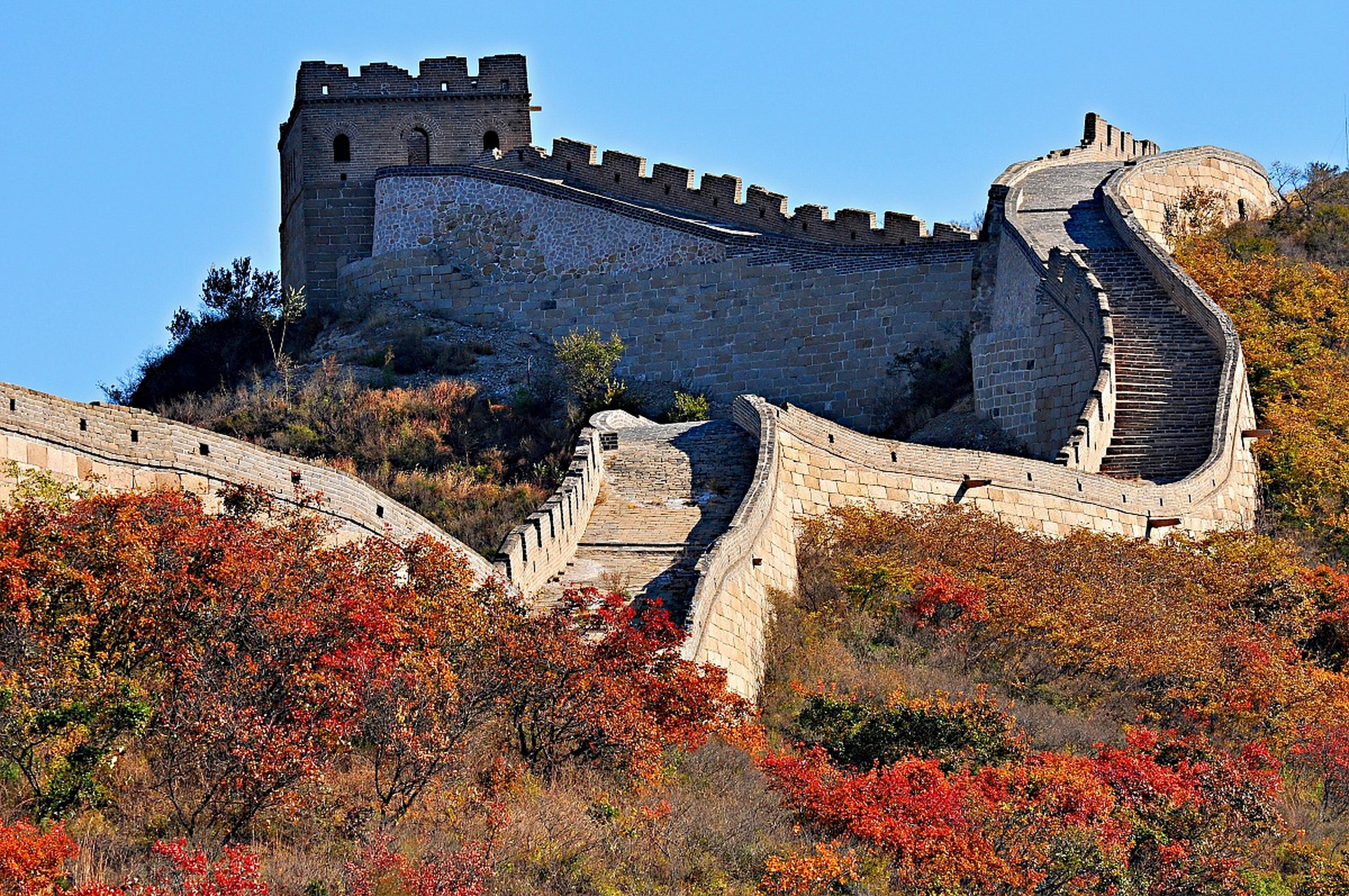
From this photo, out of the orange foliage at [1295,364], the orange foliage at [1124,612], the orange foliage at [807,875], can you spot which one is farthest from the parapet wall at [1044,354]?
the orange foliage at [807,875]

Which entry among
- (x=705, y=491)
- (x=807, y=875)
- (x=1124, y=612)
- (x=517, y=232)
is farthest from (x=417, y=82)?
(x=807, y=875)

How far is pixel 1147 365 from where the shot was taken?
2864cm

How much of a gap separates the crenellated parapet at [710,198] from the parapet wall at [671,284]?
0.34m

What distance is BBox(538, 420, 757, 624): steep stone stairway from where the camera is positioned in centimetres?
2025

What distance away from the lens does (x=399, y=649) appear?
1468 centimetres

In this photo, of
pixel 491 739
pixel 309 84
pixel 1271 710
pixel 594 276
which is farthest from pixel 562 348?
pixel 491 739

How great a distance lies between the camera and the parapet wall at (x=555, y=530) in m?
19.5

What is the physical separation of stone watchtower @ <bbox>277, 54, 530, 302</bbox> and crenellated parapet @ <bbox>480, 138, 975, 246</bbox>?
3.55 ft

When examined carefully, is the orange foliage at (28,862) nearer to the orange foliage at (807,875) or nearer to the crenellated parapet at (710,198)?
the orange foliage at (807,875)

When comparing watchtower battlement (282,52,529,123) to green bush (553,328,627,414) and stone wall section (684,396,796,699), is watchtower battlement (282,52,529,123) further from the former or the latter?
stone wall section (684,396,796,699)

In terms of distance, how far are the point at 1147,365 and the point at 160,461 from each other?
1538cm

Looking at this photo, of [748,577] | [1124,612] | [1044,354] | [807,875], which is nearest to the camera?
[807,875]

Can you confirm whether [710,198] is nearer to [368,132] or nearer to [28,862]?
[368,132]

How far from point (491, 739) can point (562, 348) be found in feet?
56.9
